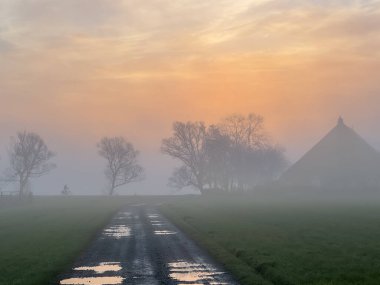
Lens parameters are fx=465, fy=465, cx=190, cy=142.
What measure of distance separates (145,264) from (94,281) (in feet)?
12.6

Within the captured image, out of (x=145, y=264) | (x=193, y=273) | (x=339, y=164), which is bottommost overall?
(x=193, y=273)

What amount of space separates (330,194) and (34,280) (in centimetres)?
10412

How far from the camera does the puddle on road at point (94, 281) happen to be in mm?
17953

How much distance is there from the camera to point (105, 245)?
29.9 metres

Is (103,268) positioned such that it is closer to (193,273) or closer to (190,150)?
(193,273)

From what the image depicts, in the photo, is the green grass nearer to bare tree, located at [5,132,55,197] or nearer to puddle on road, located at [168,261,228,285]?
puddle on road, located at [168,261,228,285]

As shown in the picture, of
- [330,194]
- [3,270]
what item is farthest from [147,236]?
[330,194]

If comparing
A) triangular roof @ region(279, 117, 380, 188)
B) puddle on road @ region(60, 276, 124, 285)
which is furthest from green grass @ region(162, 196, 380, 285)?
triangular roof @ region(279, 117, 380, 188)

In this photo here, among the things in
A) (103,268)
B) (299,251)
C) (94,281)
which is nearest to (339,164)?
(299,251)

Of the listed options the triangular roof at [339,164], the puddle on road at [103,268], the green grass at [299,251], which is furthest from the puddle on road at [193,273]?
the triangular roof at [339,164]

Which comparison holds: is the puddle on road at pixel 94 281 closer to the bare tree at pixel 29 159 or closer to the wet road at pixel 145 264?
the wet road at pixel 145 264

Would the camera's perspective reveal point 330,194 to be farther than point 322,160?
No

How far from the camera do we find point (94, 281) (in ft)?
60.4

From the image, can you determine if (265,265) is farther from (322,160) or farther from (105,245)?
(322,160)
